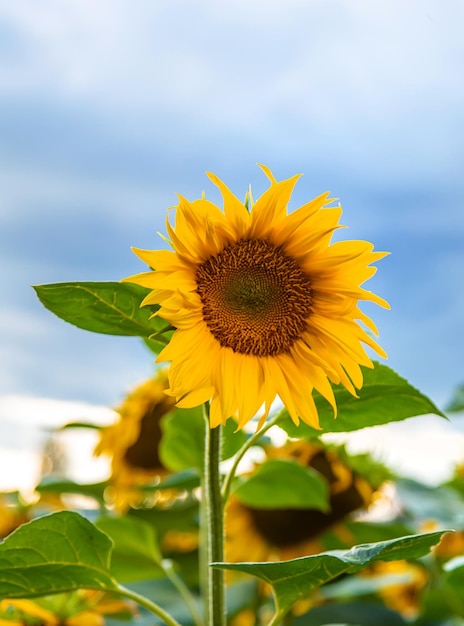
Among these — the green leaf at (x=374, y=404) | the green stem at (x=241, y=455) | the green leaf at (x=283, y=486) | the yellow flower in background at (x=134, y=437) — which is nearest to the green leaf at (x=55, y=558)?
the green stem at (x=241, y=455)

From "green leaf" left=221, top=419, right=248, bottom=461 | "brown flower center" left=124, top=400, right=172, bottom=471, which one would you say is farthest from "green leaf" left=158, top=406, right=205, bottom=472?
"brown flower center" left=124, top=400, right=172, bottom=471

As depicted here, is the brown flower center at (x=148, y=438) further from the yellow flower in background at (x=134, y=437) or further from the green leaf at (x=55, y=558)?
the green leaf at (x=55, y=558)

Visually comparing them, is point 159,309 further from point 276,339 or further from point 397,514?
point 397,514

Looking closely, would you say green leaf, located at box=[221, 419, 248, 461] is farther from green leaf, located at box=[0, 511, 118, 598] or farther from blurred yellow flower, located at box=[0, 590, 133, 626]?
blurred yellow flower, located at box=[0, 590, 133, 626]

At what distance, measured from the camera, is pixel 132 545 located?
1.10 meters

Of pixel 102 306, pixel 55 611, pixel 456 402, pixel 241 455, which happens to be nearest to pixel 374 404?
pixel 241 455

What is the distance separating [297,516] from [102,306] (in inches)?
38.6

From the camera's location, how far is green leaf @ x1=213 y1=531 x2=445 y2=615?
0.62 m

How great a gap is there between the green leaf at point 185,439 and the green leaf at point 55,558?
8.6 inches

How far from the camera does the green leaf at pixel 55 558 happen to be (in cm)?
72

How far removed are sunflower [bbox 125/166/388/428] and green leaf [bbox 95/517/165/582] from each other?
403 mm

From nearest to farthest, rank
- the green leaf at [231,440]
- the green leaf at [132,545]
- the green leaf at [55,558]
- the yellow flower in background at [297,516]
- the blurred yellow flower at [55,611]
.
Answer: the green leaf at [55,558] → the green leaf at [231,440] → the blurred yellow flower at [55,611] → the green leaf at [132,545] → the yellow flower in background at [297,516]

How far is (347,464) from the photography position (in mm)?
1589

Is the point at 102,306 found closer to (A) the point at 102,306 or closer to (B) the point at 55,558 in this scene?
(A) the point at 102,306
